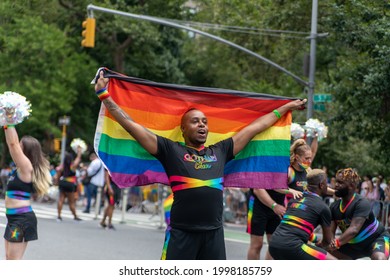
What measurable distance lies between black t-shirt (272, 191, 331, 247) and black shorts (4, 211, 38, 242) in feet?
7.28

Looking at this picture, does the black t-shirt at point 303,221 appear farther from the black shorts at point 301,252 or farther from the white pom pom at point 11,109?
the white pom pom at point 11,109

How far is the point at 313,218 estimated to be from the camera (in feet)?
26.5

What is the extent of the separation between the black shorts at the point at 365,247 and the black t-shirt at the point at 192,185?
2725mm

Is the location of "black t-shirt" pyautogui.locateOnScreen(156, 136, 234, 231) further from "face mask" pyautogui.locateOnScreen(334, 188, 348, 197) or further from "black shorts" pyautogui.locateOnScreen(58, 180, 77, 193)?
"black shorts" pyautogui.locateOnScreen(58, 180, 77, 193)

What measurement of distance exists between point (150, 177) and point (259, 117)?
3.50 feet

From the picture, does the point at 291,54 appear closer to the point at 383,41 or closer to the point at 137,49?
the point at 137,49

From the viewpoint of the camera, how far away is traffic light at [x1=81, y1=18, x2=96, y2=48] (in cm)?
2019

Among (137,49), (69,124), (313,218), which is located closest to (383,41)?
(69,124)

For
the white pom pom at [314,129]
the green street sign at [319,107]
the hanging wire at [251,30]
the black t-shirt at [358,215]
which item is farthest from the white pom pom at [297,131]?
the hanging wire at [251,30]

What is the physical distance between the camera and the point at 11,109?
7176 mm

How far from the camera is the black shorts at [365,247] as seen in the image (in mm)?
8680

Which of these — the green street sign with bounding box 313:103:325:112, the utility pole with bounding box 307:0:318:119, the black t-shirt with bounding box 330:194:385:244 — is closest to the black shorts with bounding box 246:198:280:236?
the black t-shirt with bounding box 330:194:385:244

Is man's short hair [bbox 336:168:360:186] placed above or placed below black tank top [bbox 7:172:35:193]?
above

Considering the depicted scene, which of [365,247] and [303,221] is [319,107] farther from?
[303,221]
